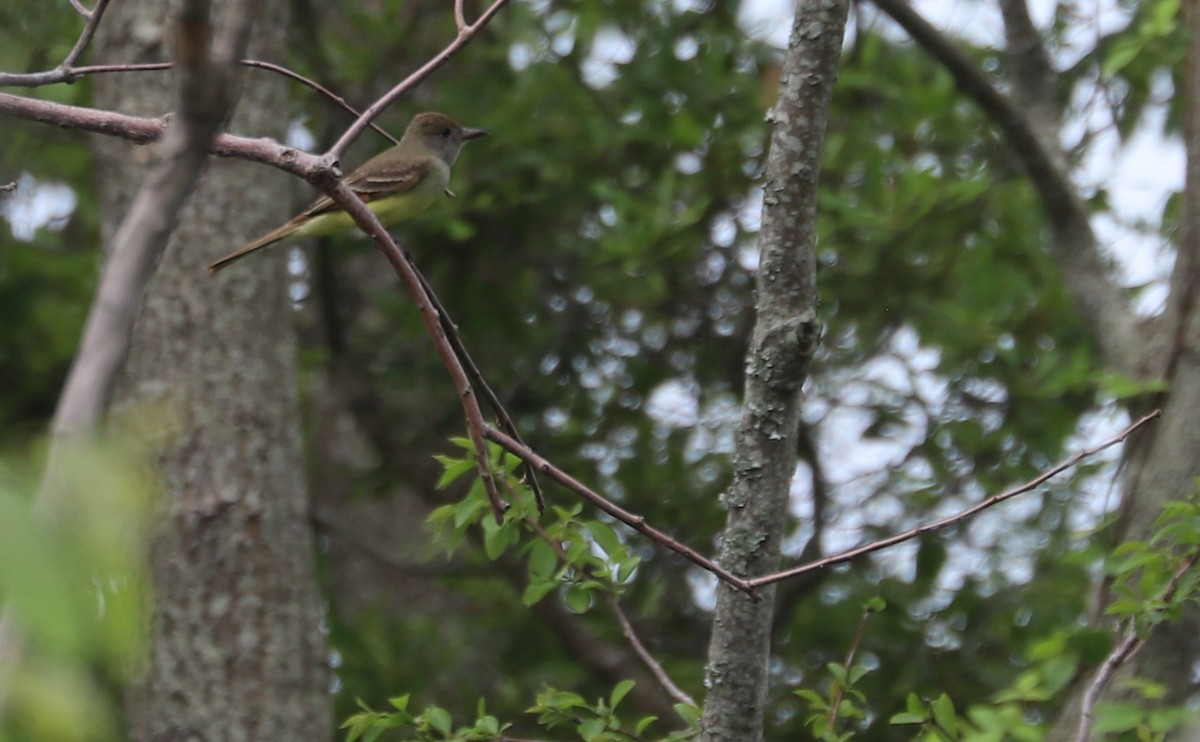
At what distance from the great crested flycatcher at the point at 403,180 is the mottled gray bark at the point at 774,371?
2841mm

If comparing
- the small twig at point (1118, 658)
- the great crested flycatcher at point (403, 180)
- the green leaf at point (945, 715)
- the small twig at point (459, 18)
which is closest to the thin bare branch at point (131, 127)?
the small twig at point (459, 18)

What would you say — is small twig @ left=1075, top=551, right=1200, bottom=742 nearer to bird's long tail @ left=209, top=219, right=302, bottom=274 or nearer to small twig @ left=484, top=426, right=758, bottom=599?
small twig @ left=484, top=426, right=758, bottom=599

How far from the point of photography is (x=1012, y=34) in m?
5.21

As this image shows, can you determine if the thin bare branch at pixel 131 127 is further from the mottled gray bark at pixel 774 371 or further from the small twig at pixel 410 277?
the mottled gray bark at pixel 774 371

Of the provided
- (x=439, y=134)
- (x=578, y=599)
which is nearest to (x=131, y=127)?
(x=578, y=599)

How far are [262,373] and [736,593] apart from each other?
3348mm

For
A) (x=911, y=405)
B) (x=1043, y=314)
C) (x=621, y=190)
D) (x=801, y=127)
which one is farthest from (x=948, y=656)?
(x=801, y=127)

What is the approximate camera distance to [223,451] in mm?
5250

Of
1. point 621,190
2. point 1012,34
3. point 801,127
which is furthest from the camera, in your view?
point 621,190

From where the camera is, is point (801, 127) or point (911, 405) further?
point (911, 405)

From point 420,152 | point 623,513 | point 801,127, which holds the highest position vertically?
point 420,152

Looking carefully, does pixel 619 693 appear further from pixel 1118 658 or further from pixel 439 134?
pixel 439 134

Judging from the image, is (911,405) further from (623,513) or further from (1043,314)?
(623,513)

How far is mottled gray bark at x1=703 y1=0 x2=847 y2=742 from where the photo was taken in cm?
245
